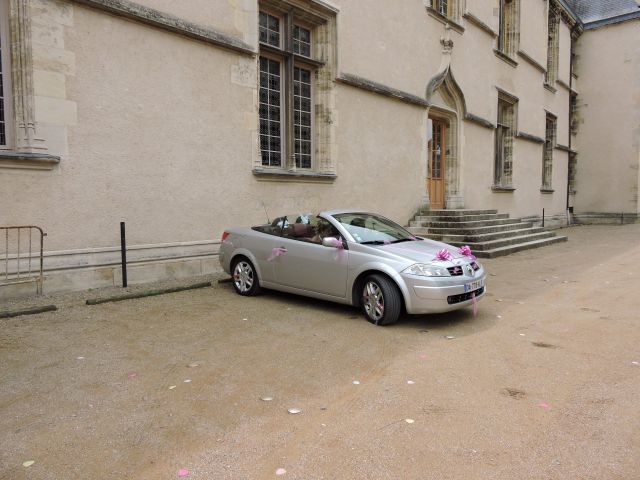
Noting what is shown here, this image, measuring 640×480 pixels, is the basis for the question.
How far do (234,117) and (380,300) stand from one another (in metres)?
5.01

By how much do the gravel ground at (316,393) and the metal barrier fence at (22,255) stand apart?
0.37 meters

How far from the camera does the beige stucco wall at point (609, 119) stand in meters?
24.2

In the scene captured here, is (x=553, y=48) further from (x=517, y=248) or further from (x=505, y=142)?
(x=517, y=248)

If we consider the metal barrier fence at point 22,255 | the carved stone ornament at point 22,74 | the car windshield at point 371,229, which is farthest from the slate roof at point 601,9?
the metal barrier fence at point 22,255

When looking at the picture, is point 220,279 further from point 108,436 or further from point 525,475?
point 525,475

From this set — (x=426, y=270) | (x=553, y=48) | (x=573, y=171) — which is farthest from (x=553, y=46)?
(x=426, y=270)

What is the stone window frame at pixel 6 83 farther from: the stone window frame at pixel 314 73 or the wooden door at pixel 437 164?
the wooden door at pixel 437 164

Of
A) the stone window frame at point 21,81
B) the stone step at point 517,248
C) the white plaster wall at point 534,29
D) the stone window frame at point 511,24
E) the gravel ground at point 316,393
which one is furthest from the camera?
the white plaster wall at point 534,29

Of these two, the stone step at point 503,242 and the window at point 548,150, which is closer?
the stone step at point 503,242

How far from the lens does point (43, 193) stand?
21.9 ft

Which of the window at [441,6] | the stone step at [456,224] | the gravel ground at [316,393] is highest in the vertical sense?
the window at [441,6]

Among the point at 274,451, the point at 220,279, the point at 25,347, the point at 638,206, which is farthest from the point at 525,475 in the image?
the point at 638,206

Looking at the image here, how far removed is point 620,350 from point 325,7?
8.90 m

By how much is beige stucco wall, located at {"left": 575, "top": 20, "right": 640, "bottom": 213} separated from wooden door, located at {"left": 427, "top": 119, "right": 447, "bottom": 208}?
46.4 ft
